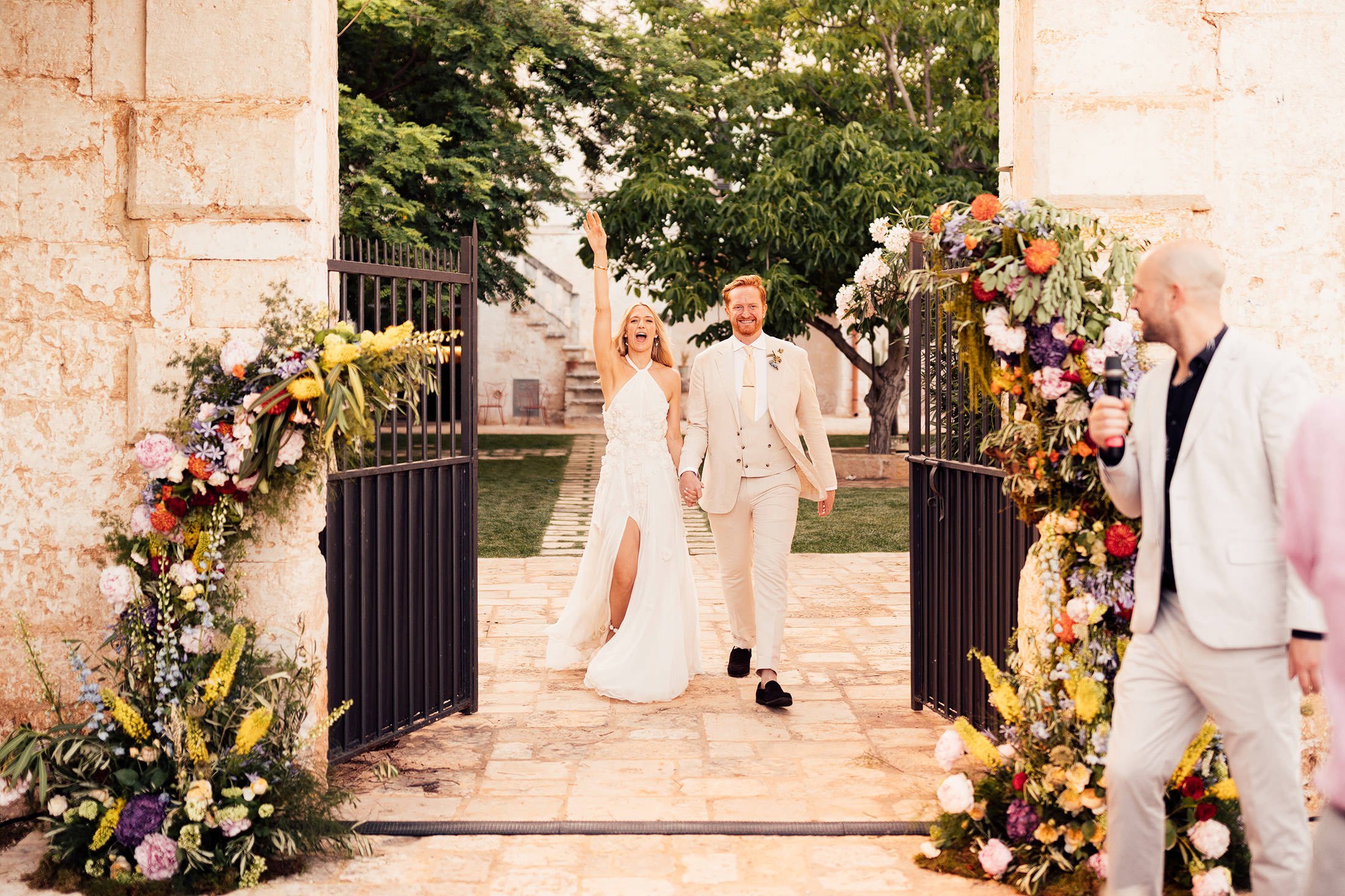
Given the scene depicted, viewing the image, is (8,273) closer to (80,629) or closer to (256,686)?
(80,629)

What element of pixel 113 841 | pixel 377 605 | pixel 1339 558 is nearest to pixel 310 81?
pixel 377 605

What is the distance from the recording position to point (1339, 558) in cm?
198

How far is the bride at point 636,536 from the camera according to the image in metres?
6.23

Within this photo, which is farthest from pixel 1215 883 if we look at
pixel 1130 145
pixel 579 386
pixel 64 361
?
pixel 579 386

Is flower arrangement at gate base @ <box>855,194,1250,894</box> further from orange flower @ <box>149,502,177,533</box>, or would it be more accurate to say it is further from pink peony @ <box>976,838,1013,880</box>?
orange flower @ <box>149,502,177,533</box>

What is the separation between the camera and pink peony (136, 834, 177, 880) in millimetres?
3842

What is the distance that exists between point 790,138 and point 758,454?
10586 millimetres

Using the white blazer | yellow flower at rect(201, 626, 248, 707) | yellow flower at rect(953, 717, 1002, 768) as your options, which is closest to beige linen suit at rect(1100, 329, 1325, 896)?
the white blazer

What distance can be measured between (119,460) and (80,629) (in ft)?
2.12

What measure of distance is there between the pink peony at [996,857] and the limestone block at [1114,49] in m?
2.59

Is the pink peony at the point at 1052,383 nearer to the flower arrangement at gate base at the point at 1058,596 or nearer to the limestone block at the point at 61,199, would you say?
the flower arrangement at gate base at the point at 1058,596

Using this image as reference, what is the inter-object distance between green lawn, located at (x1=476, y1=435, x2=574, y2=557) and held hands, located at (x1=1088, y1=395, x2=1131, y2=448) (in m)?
6.50

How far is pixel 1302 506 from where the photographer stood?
2092 millimetres

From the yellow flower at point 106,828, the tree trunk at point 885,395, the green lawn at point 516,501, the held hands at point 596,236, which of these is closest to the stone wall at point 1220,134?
the held hands at point 596,236
